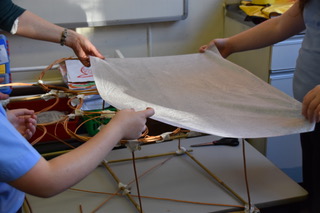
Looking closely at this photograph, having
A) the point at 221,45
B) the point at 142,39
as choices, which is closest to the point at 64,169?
the point at 221,45

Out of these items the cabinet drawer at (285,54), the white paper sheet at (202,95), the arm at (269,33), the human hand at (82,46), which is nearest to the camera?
the white paper sheet at (202,95)

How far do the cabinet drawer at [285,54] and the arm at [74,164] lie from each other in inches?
49.4

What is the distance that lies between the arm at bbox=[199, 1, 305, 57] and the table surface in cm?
37

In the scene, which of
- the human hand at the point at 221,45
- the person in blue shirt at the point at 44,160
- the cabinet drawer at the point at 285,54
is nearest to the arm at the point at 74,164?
the person in blue shirt at the point at 44,160

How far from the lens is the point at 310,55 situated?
1220 millimetres

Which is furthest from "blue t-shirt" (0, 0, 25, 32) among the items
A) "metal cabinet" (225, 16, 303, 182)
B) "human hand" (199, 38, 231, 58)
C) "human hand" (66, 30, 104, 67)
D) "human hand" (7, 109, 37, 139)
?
"metal cabinet" (225, 16, 303, 182)

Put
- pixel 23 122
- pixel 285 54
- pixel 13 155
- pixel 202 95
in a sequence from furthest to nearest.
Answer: pixel 285 54 < pixel 202 95 < pixel 23 122 < pixel 13 155

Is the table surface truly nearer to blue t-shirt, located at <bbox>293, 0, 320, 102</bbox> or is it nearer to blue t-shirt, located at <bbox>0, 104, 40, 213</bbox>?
blue t-shirt, located at <bbox>293, 0, 320, 102</bbox>

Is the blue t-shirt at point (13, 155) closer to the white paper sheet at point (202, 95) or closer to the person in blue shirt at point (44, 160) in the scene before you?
the person in blue shirt at point (44, 160)

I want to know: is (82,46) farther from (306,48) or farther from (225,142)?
(306,48)

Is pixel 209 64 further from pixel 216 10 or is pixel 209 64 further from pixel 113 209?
pixel 216 10

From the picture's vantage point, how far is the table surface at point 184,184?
3.71ft

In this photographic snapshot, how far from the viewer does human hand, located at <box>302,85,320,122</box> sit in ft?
2.96

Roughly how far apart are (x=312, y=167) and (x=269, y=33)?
0.48 meters
